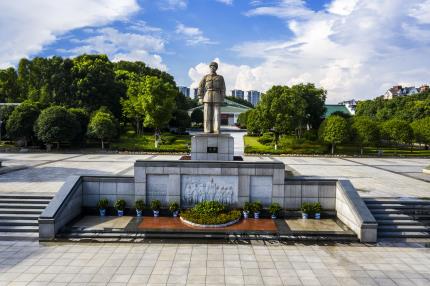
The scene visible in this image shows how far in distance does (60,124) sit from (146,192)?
2447 centimetres

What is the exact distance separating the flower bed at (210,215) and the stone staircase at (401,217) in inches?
230

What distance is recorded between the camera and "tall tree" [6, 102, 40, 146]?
36.3m

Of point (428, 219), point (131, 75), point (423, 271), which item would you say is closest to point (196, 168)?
point (423, 271)

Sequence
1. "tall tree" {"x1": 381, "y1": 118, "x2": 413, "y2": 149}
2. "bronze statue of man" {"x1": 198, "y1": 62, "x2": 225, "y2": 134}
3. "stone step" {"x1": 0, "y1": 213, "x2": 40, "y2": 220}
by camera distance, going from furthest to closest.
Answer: "tall tree" {"x1": 381, "y1": 118, "x2": 413, "y2": 149}
"bronze statue of man" {"x1": 198, "y1": 62, "x2": 225, "y2": 134}
"stone step" {"x1": 0, "y1": 213, "x2": 40, "y2": 220}

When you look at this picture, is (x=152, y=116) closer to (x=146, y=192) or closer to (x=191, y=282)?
(x=146, y=192)

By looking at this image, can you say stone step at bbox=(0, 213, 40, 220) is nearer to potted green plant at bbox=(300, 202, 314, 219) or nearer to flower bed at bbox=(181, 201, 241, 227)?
flower bed at bbox=(181, 201, 241, 227)

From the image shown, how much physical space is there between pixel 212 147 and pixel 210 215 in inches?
147

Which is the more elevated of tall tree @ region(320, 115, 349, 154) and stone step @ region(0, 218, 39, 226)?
tall tree @ region(320, 115, 349, 154)

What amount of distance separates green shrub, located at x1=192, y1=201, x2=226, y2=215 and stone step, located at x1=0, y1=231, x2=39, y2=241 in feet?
20.3

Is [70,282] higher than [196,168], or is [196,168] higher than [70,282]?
[196,168]

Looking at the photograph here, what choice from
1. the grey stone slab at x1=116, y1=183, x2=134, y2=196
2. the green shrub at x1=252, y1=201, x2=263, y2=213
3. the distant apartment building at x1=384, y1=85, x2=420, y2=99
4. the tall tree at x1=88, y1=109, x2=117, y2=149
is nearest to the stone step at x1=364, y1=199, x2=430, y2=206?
the green shrub at x1=252, y1=201, x2=263, y2=213

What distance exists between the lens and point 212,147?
1603 centimetres

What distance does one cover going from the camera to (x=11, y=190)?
53.8 ft

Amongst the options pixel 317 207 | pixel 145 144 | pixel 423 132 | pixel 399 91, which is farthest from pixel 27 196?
pixel 399 91
